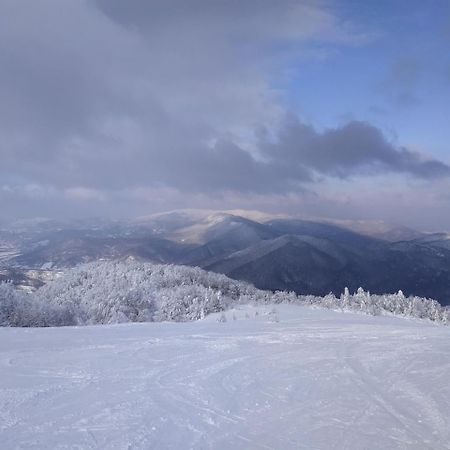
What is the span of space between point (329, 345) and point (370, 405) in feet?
22.9

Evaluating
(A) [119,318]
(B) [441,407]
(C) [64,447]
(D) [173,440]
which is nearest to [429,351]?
(B) [441,407]

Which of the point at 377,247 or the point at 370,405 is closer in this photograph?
the point at 370,405

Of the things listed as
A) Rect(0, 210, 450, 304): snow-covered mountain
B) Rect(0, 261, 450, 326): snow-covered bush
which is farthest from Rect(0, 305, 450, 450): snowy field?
Rect(0, 210, 450, 304): snow-covered mountain

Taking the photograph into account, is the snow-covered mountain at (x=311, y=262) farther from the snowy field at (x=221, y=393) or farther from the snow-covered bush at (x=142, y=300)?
the snowy field at (x=221, y=393)

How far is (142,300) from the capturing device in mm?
50875

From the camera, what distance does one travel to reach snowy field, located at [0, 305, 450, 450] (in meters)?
7.36

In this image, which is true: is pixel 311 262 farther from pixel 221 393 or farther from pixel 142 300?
pixel 221 393

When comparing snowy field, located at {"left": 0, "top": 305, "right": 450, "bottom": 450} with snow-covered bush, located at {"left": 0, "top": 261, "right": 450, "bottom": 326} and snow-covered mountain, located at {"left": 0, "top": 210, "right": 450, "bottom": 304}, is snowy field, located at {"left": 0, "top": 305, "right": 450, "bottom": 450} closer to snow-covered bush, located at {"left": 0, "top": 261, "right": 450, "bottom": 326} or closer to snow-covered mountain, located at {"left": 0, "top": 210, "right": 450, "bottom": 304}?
snow-covered bush, located at {"left": 0, "top": 261, "right": 450, "bottom": 326}

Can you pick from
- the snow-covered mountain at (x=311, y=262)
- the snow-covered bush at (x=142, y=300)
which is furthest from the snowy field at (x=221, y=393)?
the snow-covered mountain at (x=311, y=262)

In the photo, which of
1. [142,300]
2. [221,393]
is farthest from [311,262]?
[221,393]

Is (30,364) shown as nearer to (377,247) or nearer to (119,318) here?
(119,318)

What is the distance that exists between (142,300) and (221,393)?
42237 millimetres

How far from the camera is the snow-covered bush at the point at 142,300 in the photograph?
1351 inches

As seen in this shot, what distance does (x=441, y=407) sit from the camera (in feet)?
30.6
